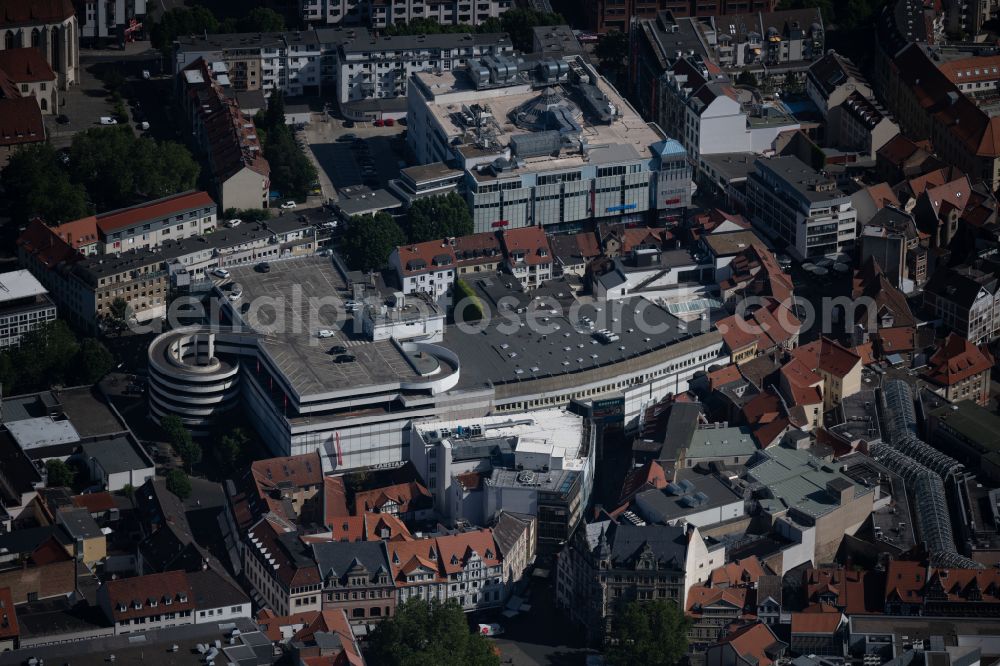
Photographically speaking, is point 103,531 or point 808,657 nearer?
point 808,657

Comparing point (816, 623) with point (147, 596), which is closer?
point (147, 596)

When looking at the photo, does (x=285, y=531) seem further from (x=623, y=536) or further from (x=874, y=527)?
(x=874, y=527)

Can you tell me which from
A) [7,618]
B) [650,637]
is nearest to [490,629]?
[650,637]

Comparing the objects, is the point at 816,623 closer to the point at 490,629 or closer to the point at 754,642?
the point at 754,642

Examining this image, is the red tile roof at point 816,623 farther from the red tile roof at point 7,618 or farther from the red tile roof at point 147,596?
the red tile roof at point 7,618

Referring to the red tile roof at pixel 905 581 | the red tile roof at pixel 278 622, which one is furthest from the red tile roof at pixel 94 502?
the red tile roof at pixel 905 581

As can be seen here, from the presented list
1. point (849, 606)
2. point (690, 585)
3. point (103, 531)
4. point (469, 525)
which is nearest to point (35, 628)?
point (103, 531)
